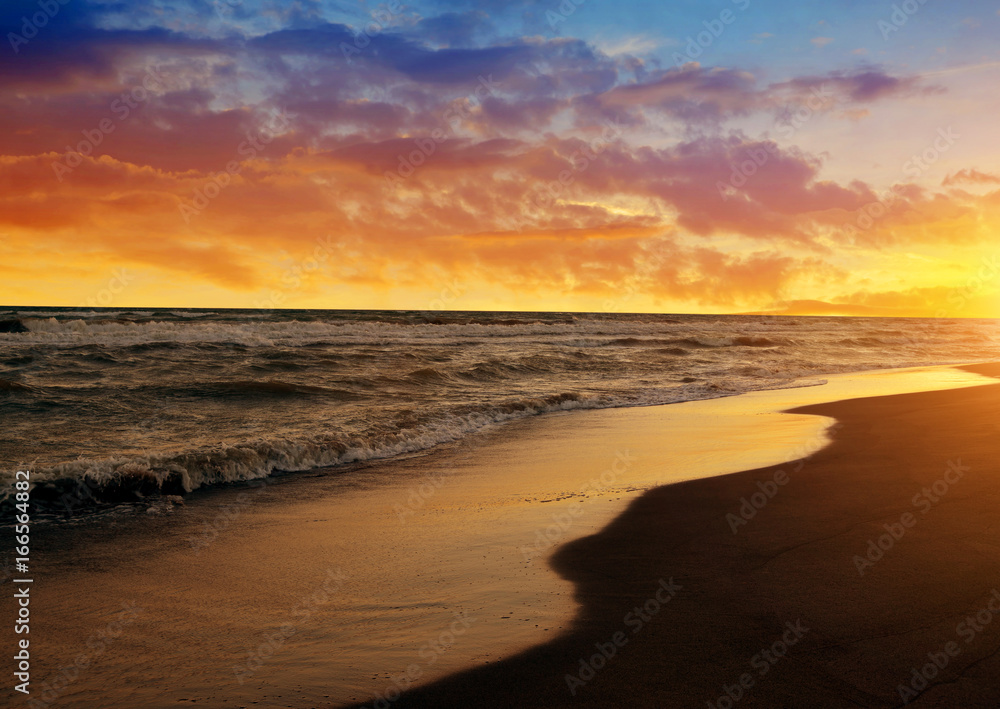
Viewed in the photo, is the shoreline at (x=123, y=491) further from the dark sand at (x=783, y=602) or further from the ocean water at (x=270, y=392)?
the dark sand at (x=783, y=602)

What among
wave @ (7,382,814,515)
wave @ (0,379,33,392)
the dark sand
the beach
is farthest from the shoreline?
wave @ (0,379,33,392)

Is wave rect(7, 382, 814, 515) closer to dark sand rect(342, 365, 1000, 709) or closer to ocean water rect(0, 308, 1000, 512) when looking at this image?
ocean water rect(0, 308, 1000, 512)

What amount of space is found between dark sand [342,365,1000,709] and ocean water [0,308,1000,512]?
16.3 ft

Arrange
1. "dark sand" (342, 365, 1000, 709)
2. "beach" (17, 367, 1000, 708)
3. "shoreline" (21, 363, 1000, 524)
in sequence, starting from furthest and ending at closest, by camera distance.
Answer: "shoreline" (21, 363, 1000, 524) → "beach" (17, 367, 1000, 708) → "dark sand" (342, 365, 1000, 709)

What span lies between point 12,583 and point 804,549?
5.89 metres

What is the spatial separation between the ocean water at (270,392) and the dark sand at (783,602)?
16.3 feet

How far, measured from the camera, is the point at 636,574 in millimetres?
4426

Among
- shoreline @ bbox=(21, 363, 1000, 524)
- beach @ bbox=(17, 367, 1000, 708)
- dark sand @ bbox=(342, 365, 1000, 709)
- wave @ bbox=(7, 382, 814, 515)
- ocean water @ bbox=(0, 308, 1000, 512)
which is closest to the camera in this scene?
dark sand @ bbox=(342, 365, 1000, 709)

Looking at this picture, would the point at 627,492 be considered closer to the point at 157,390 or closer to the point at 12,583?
the point at 12,583

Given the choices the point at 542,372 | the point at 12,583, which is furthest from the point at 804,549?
the point at 542,372

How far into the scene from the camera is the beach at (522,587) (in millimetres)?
3094

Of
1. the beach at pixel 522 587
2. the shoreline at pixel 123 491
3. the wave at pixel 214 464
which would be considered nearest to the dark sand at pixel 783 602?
the beach at pixel 522 587

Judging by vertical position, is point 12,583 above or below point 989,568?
below

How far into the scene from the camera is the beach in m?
3.09
